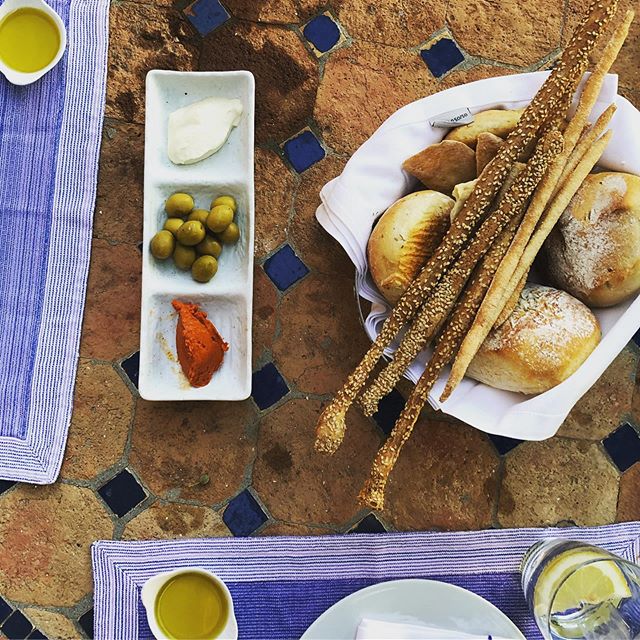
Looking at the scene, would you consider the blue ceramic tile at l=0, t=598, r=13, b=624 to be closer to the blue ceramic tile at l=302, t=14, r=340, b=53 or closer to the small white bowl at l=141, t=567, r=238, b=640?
the small white bowl at l=141, t=567, r=238, b=640

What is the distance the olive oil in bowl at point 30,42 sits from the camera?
132 centimetres

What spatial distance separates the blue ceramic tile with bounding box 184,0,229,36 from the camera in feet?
4.48

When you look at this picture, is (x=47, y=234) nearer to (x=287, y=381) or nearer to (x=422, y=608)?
(x=287, y=381)


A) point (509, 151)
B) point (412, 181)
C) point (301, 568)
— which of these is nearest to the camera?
point (509, 151)

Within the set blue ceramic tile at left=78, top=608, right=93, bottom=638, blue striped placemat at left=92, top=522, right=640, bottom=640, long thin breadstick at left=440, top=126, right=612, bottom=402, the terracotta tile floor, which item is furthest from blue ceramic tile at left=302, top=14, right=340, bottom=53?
blue ceramic tile at left=78, top=608, right=93, bottom=638

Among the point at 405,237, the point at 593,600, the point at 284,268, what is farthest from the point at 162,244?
the point at 593,600

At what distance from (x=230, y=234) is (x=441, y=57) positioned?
52 cm

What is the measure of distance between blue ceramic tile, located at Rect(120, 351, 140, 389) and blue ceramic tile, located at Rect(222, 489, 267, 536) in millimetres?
271

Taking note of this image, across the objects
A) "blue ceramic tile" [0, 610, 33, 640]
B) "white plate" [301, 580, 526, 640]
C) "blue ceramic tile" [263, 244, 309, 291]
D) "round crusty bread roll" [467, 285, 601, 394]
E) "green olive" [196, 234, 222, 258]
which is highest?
"round crusty bread roll" [467, 285, 601, 394]

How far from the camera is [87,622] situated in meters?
1.30

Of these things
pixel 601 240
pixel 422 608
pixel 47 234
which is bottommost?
pixel 422 608

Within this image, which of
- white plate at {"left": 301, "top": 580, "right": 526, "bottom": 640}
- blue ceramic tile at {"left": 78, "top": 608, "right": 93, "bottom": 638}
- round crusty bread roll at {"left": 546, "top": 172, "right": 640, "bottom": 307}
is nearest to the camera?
round crusty bread roll at {"left": 546, "top": 172, "right": 640, "bottom": 307}

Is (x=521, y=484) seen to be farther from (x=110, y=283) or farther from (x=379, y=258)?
(x=110, y=283)

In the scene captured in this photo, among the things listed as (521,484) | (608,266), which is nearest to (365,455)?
(521,484)
